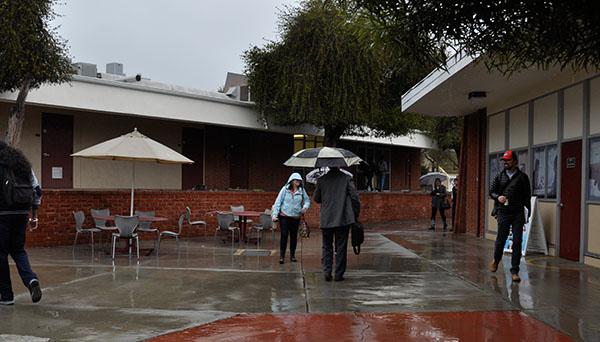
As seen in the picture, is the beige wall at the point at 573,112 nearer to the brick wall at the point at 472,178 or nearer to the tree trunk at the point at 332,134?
the brick wall at the point at 472,178

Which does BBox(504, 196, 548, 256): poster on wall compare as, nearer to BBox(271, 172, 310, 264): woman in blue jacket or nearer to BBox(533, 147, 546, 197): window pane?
BBox(533, 147, 546, 197): window pane

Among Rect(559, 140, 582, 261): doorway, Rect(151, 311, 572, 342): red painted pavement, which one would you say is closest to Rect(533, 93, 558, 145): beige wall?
Rect(559, 140, 582, 261): doorway

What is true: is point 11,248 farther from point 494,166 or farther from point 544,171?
point 494,166

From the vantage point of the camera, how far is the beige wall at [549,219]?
37.9 feet

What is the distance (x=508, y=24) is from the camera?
4.78 meters

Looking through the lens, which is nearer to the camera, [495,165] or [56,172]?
[495,165]

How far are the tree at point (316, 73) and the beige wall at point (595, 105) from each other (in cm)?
882

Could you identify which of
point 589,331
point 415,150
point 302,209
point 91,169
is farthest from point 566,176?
point 415,150

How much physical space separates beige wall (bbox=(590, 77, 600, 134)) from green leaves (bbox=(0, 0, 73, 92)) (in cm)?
1011

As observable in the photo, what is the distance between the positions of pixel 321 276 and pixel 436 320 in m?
2.94

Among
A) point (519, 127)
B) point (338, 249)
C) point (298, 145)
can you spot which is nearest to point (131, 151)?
point (338, 249)

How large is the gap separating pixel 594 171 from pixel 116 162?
47.8 ft

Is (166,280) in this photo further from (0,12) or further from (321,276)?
(0,12)

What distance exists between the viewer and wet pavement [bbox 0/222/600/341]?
5891 mm
